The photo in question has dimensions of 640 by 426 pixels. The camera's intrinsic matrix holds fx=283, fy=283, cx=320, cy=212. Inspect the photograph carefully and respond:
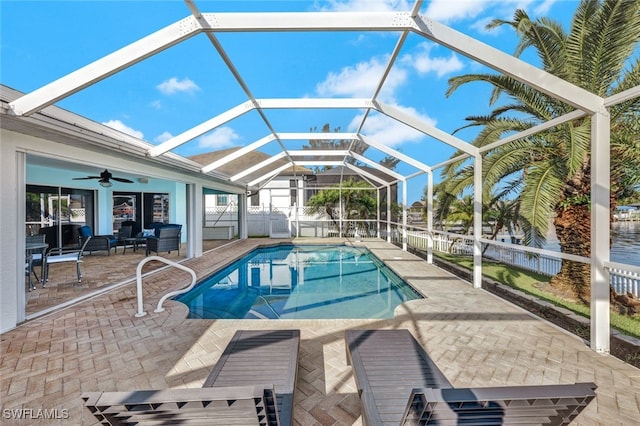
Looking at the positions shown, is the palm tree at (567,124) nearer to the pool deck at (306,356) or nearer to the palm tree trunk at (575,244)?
the palm tree trunk at (575,244)

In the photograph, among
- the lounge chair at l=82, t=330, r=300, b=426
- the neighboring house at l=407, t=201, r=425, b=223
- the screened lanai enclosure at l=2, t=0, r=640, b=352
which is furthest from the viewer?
the neighboring house at l=407, t=201, r=425, b=223

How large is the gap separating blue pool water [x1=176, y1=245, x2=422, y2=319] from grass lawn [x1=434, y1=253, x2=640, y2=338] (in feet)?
8.79

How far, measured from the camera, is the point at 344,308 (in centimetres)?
625

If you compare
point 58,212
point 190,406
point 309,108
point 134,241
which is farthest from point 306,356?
point 58,212

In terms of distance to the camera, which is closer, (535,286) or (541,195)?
(541,195)

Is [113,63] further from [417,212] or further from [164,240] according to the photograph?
[417,212]

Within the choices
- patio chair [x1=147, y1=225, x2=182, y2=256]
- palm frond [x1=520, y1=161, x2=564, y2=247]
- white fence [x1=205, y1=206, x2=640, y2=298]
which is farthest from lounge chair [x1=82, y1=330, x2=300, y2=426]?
white fence [x1=205, y1=206, x2=640, y2=298]

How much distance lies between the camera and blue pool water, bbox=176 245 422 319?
19.8ft

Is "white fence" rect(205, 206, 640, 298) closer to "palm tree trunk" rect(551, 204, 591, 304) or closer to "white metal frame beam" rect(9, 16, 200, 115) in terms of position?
"palm tree trunk" rect(551, 204, 591, 304)

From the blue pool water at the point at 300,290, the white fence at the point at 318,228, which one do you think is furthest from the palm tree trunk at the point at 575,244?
the white fence at the point at 318,228

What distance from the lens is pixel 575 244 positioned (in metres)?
5.85

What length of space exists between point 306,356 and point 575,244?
607cm

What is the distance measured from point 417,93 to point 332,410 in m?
8.08

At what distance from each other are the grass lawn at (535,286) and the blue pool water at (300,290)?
2.68m
